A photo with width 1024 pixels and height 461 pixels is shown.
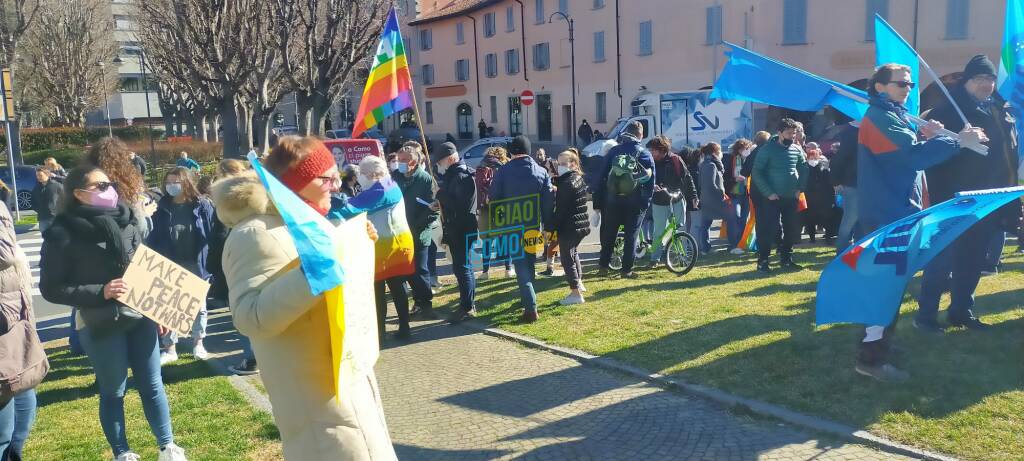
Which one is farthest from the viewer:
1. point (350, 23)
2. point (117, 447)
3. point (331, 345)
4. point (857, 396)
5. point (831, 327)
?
point (350, 23)

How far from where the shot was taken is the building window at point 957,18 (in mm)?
33031

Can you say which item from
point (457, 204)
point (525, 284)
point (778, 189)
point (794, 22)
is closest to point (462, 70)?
point (794, 22)

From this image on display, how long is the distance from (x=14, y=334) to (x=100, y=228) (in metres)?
0.82

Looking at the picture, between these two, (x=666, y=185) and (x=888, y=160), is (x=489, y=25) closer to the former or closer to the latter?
(x=666, y=185)

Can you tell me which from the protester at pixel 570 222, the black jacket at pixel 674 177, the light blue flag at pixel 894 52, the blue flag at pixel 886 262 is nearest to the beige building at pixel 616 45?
the black jacket at pixel 674 177

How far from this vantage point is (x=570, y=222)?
837 cm

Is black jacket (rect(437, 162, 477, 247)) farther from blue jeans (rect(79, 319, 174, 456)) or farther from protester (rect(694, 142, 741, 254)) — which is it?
Result: protester (rect(694, 142, 741, 254))

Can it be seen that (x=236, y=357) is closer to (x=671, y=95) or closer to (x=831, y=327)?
(x=831, y=327)

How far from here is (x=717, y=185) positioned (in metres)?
11.1

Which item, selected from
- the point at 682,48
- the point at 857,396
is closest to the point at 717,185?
the point at 857,396

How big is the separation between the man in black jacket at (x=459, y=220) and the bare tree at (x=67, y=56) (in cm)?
4034

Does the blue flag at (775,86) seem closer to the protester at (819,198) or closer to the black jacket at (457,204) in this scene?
the black jacket at (457,204)

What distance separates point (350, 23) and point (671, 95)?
409 inches

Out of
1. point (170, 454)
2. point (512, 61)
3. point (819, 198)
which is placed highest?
point (512, 61)
